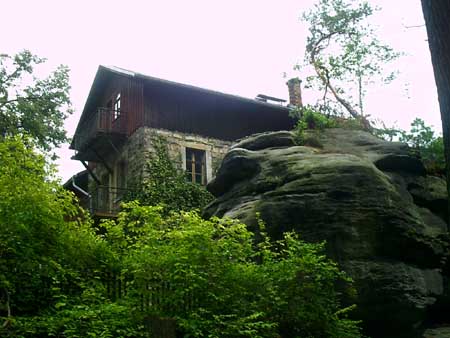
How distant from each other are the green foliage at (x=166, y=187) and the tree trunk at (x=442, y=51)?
13873 mm

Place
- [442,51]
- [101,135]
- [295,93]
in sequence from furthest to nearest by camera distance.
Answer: [295,93], [101,135], [442,51]

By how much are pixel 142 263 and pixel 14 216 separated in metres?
1.69

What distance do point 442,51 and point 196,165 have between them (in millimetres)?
15921

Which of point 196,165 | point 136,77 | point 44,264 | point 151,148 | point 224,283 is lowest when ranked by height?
point 224,283

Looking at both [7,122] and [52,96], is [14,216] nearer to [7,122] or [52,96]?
[7,122]

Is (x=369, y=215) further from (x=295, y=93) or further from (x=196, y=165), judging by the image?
(x=295, y=93)

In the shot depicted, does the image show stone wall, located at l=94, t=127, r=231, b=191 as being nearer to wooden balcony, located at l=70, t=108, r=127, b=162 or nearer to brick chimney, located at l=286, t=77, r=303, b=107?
wooden balcony, located at l=70, t=108, r=127, b=162

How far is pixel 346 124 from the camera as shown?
566 inches

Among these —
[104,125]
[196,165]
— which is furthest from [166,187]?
[104,125]

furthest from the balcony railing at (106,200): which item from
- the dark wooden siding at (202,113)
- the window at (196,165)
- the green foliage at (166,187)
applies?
the dark wooden siding at (202,113)

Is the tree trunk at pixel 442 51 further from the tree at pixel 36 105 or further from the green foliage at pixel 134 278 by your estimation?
the tree at pixel 36 105

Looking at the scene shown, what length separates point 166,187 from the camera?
17719 mm

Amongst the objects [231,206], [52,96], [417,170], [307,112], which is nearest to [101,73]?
[52,96]

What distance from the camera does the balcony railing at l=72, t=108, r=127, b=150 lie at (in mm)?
19656
